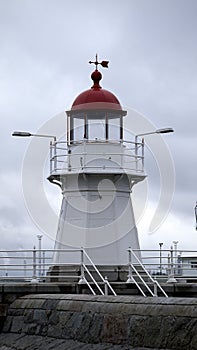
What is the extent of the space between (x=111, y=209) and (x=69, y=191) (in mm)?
1065

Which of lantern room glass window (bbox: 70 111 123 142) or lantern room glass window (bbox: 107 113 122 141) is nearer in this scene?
lantern room glass window (bbox: 70 111 123 142)

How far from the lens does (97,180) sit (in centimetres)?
1816

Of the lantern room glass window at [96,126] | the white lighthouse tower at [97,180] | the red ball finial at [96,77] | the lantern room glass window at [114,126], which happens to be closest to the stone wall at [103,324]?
the white lighthouse tower at [97,180]

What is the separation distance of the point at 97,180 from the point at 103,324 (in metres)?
8.83

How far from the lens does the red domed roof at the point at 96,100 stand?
18.3 meters

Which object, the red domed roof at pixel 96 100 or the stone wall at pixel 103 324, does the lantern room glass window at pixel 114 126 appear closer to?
the red domed roof at pixel 96 100

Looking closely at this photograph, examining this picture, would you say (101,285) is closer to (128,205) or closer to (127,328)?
(128,205)

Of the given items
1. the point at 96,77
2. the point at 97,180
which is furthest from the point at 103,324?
the point at 96,77

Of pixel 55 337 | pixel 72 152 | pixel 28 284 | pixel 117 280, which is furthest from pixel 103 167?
pixel 55 337

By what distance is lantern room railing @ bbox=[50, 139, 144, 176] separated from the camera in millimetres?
18047

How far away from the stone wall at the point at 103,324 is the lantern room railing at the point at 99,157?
5.65 metres

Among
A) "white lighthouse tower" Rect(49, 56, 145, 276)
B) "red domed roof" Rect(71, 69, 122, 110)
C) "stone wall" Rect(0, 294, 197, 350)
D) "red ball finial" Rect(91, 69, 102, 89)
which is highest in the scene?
"red ball finial" Rect(91, 69, 102, 89)

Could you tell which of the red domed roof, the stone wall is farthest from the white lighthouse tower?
the stone wall

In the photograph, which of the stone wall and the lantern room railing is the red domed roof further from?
the stone wall
